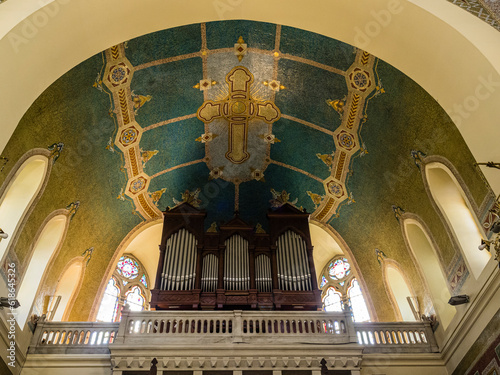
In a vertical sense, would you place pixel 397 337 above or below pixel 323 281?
below

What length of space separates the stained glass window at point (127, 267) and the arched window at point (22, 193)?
5793mm

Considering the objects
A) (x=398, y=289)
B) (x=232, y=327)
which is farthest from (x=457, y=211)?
(x=232, y=327)

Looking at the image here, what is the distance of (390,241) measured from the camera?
1288 centimetres

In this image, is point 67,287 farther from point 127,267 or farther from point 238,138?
point 238,138

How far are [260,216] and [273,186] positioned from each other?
107 cm

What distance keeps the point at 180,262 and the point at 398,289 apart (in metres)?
5.79

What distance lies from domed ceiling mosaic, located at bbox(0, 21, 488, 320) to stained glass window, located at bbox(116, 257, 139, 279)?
1639 millimetres

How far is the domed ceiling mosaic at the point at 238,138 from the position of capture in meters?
10.5

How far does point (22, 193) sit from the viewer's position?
1035 centimetres

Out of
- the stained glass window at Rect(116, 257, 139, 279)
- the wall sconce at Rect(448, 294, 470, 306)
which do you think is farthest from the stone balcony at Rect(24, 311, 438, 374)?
the stained glass window at Rect(116, 257, 139, 279)

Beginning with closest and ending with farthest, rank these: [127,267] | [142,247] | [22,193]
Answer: [22,193] < [127,267] < [142,247]

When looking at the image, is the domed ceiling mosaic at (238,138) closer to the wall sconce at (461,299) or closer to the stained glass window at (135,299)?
the wall sconce at (461,299)

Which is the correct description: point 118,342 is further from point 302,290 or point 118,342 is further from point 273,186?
point 273,186

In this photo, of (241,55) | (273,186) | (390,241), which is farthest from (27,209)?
(390,241)
